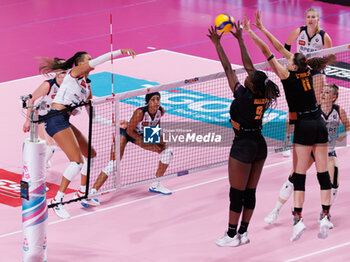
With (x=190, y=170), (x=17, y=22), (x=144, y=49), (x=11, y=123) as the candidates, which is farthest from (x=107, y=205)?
(x=17, y=22)

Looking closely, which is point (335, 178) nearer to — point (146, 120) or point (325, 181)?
point (325, 181)

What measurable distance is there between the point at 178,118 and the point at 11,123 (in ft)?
10.7

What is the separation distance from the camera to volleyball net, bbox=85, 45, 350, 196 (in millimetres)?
12133

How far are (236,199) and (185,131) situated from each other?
4.34 m

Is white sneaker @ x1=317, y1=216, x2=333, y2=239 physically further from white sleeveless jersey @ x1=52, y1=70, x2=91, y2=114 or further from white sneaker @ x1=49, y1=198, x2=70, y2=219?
white sleeveless jersey @ x1=52, y1=70, x2=91, y2=114

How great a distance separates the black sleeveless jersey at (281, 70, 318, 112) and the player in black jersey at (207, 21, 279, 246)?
1.06 feet

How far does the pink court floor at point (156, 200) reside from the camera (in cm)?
1088

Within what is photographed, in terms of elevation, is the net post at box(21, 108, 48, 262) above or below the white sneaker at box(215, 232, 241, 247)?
above

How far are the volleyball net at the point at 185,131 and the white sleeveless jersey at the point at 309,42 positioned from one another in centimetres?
37

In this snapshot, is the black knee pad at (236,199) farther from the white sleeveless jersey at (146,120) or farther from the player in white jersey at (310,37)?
the player in white jersey at (310,37)

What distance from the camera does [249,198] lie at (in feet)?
34.1

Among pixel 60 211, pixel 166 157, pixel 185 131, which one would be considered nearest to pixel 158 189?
pixel 166 157

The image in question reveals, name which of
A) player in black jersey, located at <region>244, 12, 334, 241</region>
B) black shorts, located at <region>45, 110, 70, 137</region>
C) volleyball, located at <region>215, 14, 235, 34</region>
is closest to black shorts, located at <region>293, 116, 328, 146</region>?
player in black jersey, located at <region>244, 12, 334, 241</region>

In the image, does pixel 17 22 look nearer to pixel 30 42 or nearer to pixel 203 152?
pixel 30 42
